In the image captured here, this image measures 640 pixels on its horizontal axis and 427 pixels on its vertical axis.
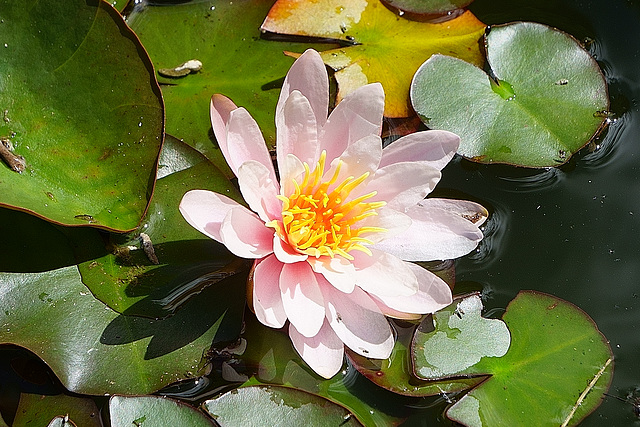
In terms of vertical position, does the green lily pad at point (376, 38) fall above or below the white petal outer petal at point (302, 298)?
above

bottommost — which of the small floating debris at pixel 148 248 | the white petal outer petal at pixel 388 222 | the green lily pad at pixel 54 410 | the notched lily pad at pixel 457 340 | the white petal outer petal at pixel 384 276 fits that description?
the green lily pad at pixel 54 410

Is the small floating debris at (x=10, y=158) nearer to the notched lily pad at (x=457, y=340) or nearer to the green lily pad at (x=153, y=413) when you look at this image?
the green lily pad at (x=153, y=413)

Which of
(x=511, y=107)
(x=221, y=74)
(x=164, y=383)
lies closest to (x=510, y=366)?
(x=511, y=107)

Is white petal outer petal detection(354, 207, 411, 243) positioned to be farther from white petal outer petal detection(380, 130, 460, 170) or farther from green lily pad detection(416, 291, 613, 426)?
green lily pad detection(416, 291, 613, 426)

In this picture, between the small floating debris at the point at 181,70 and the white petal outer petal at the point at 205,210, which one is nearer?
the white petal outer petal at the point at 205,210

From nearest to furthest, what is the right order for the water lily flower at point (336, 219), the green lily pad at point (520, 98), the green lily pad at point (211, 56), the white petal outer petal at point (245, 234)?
the white petal outer petal at point (245, 234), the water lily flower at point (336, 219), the green lily pad at point (211, 56), the green lily pad at point (520, 98)

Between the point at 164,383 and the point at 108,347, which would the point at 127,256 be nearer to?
the point at 108,347

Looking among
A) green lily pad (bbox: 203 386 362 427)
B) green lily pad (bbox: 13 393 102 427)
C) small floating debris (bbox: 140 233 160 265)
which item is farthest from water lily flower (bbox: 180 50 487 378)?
green lily pad (bbox: 13 393 102 427)

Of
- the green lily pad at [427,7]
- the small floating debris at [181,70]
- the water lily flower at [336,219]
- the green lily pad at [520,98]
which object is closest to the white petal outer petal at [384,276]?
the water lily flower at [336,219]

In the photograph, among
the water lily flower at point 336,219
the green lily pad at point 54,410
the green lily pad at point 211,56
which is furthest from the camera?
the green lily pad at point 211,56
